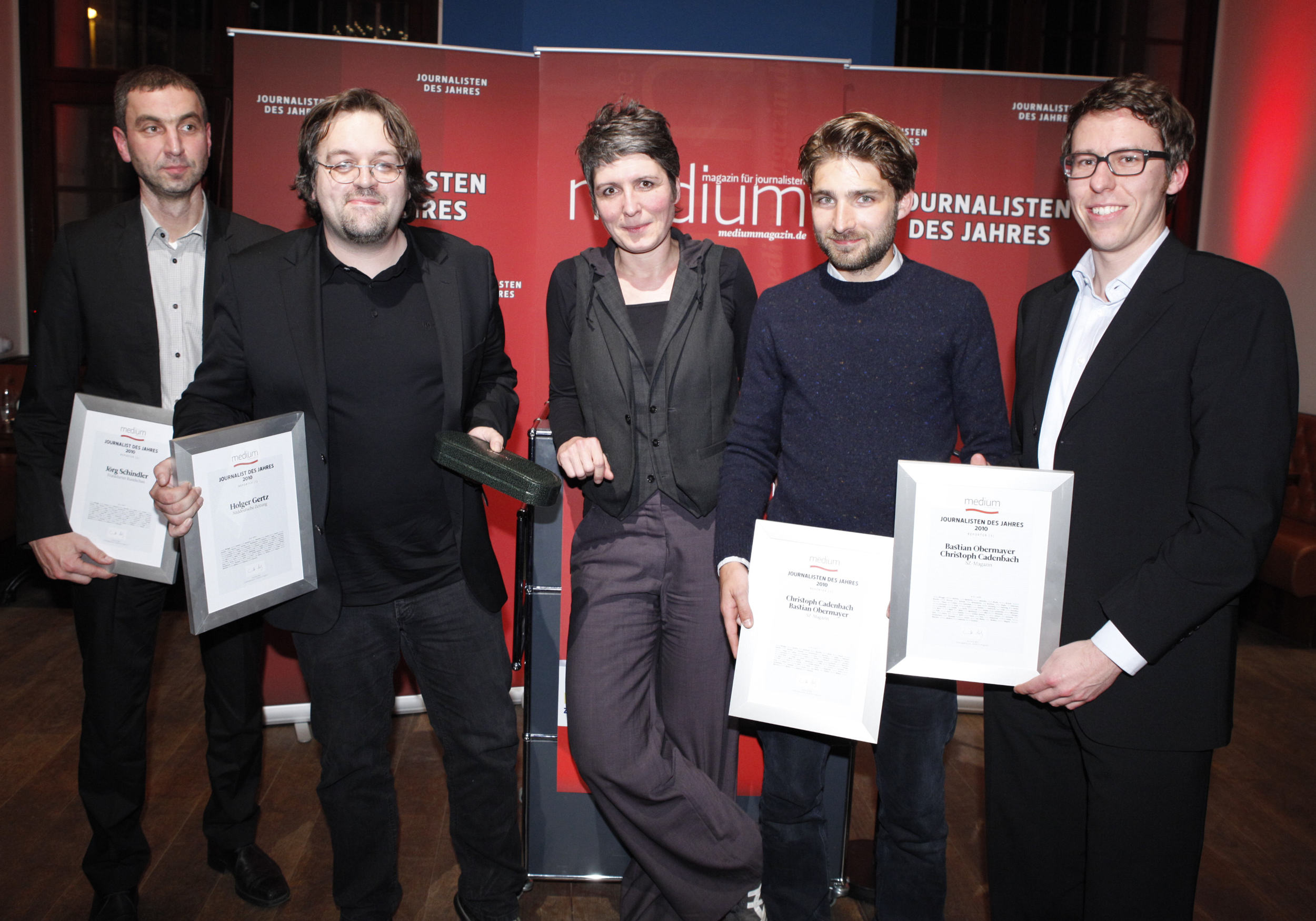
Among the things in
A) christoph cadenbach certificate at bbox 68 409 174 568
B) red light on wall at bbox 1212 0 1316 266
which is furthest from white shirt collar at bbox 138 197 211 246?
red light on wall at bbox 1212 0 1316 266

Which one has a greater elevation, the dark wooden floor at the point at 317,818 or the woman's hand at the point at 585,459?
the woman's hand at the point at 585,459

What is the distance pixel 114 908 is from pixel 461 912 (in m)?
0.93

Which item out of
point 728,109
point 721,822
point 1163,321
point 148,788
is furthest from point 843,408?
point 148,788

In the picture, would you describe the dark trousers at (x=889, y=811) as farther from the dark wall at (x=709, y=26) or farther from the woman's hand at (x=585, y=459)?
the dark wall at (x=709, y=26)

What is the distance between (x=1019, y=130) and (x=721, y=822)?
3.04 metres

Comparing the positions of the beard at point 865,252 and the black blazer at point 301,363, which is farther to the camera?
the black blazer at point 301,363

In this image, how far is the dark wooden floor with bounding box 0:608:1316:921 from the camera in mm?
2674

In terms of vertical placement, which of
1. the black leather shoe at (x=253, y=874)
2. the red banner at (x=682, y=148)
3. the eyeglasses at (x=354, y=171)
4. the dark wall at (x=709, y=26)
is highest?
the dark wall at (x=709, y=26)

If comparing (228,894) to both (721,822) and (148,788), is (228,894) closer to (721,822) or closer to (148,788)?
(148,788)

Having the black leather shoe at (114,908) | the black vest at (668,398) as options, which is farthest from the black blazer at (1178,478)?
the black leather shoe at (114,908)

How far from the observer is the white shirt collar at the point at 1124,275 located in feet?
5.63

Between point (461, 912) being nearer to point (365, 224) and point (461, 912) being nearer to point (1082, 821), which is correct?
point (1082, 821)

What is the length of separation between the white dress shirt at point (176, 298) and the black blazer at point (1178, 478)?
6.95 feet

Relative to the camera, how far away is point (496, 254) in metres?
3.83
